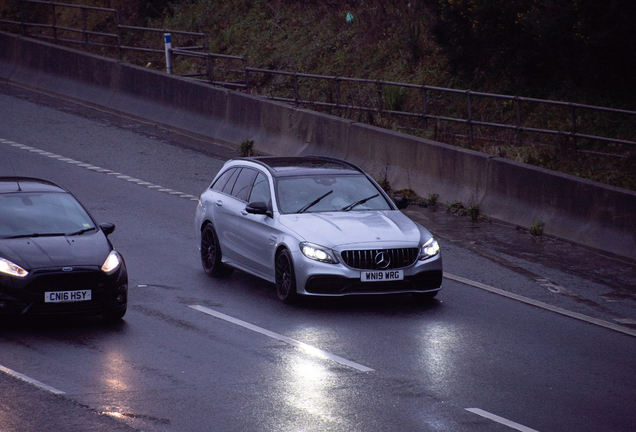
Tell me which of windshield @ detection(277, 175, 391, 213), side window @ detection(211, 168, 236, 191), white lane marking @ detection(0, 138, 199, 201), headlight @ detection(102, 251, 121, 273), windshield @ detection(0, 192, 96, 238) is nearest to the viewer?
headlight @ detection(102, 251, 121, 273)

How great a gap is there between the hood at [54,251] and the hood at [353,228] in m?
2.28

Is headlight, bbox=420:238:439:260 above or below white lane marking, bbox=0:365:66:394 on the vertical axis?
above

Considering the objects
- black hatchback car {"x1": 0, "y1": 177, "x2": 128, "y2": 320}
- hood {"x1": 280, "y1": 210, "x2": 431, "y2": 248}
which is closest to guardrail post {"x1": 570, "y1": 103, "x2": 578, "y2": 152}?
hood {"x1": 280, "y1": 210, "x2": 431, "y2": 248}

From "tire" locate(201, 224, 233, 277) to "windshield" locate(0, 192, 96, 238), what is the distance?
6.99 ft

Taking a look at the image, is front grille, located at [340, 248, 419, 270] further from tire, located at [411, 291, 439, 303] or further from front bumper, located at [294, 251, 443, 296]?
tire, located at [411, 291, 439, 303]

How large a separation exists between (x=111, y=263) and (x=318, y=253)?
7.59ft

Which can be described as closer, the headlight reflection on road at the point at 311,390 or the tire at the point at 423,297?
the headlight reflection on road at the point at 311,390

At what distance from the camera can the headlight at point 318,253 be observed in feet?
37.1

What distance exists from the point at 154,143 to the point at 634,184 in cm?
1119

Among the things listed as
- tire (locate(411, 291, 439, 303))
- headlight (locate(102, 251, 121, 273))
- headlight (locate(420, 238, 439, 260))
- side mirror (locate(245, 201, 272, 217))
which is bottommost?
tire (locate(411, 291, 439, 303))

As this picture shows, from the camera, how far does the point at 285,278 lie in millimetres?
11742

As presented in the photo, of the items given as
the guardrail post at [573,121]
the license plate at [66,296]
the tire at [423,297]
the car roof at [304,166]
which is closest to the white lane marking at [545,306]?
the tire at [423,297]

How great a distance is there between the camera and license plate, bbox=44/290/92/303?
10.1m

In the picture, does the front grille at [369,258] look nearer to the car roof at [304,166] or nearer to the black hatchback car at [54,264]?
the car roof at [304,166]
